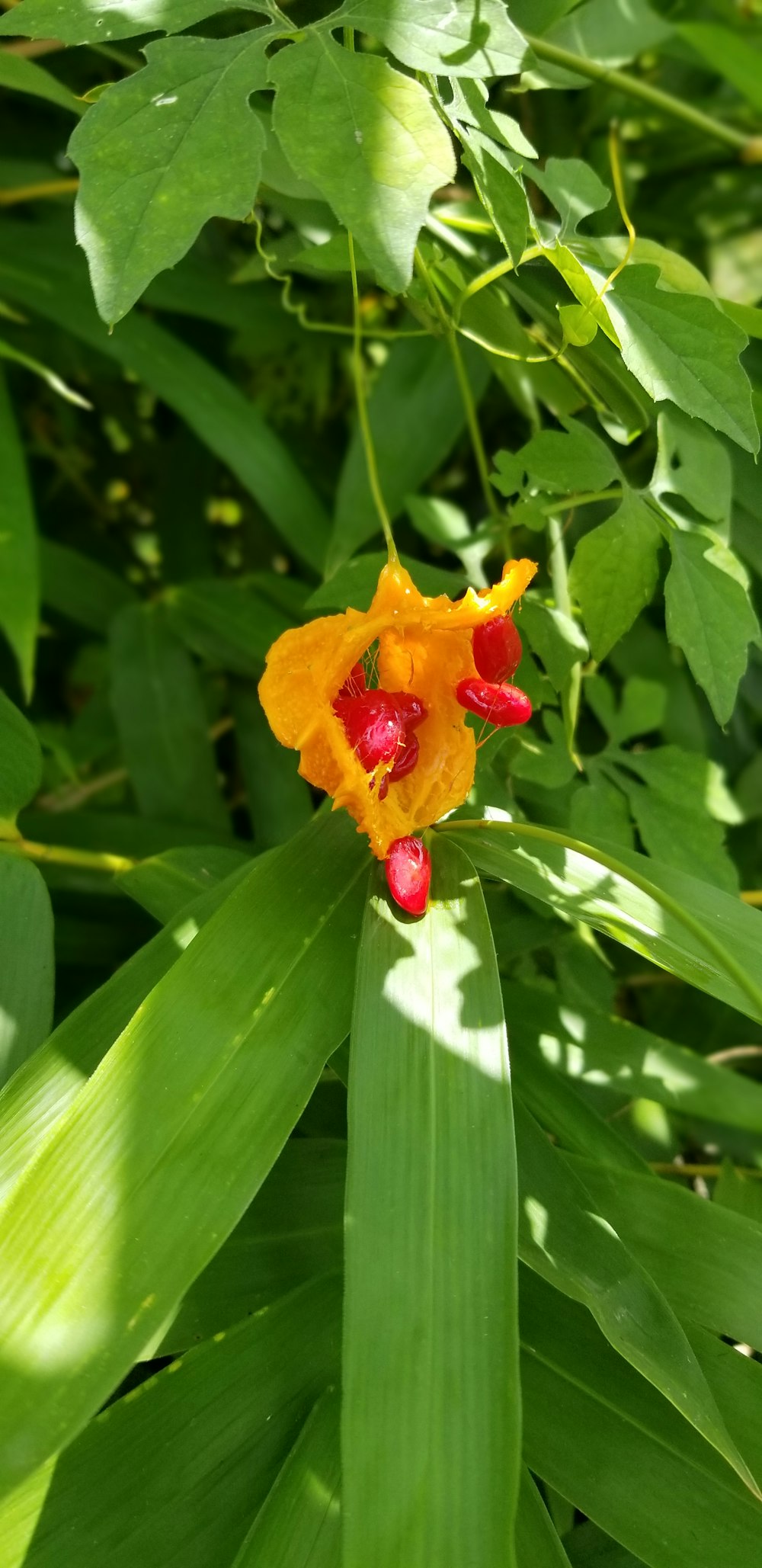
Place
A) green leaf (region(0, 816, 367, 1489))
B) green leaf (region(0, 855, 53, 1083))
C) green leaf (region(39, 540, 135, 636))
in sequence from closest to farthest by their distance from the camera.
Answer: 1. green leaf (region(0, 816, 367, 1489))
2. green leaf (region(0, 855, 53, 1083))
3. green leaf (region(39, 540, 135, 636))

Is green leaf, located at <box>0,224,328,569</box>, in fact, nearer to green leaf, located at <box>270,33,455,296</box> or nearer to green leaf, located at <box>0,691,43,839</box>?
green leaf, located at <box>0,691,43,839</box>

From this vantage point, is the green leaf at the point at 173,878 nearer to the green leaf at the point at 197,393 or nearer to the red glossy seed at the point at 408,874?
the red glossy seed at the point at 408,874

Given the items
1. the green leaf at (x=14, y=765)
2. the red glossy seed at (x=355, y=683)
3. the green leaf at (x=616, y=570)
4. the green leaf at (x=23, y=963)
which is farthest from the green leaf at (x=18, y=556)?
the green leaf at (x=616, y=570)

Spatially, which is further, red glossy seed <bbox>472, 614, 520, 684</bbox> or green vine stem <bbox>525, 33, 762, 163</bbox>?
green vine stem <bbox>525, 33, 762, 163</bbox>

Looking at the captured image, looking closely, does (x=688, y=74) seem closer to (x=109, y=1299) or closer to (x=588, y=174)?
(x=588, y=174)

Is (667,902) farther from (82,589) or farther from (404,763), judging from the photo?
(82,589)

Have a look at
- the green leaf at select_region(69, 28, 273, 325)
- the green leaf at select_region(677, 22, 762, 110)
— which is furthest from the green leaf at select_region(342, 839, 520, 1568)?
the green leaf at select_region(677, 22, 762, 110)

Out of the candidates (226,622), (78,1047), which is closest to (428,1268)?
(78,1047)
